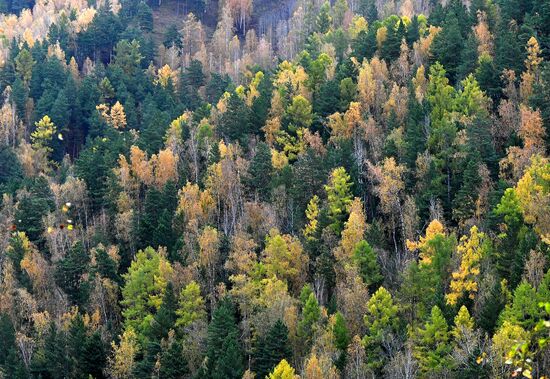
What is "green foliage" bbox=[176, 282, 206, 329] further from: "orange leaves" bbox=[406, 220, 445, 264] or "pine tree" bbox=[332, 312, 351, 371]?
"orange leaves" bbox=[406, 220, 445, 264]

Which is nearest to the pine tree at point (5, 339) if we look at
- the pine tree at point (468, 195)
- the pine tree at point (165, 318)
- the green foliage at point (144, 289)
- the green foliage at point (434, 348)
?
the green foliage at point (144, 289)

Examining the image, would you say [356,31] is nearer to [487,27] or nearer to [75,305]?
[487,27]

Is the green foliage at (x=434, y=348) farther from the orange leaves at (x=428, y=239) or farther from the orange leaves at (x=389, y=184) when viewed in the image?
the orange leaves at (x=389, y=184)

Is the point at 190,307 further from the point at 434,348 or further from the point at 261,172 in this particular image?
the point at 434,348

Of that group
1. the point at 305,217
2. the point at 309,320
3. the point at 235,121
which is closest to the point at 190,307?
the point at 309,320

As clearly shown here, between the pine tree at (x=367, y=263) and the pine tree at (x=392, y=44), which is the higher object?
the pine tree at (x=392, y=44)
